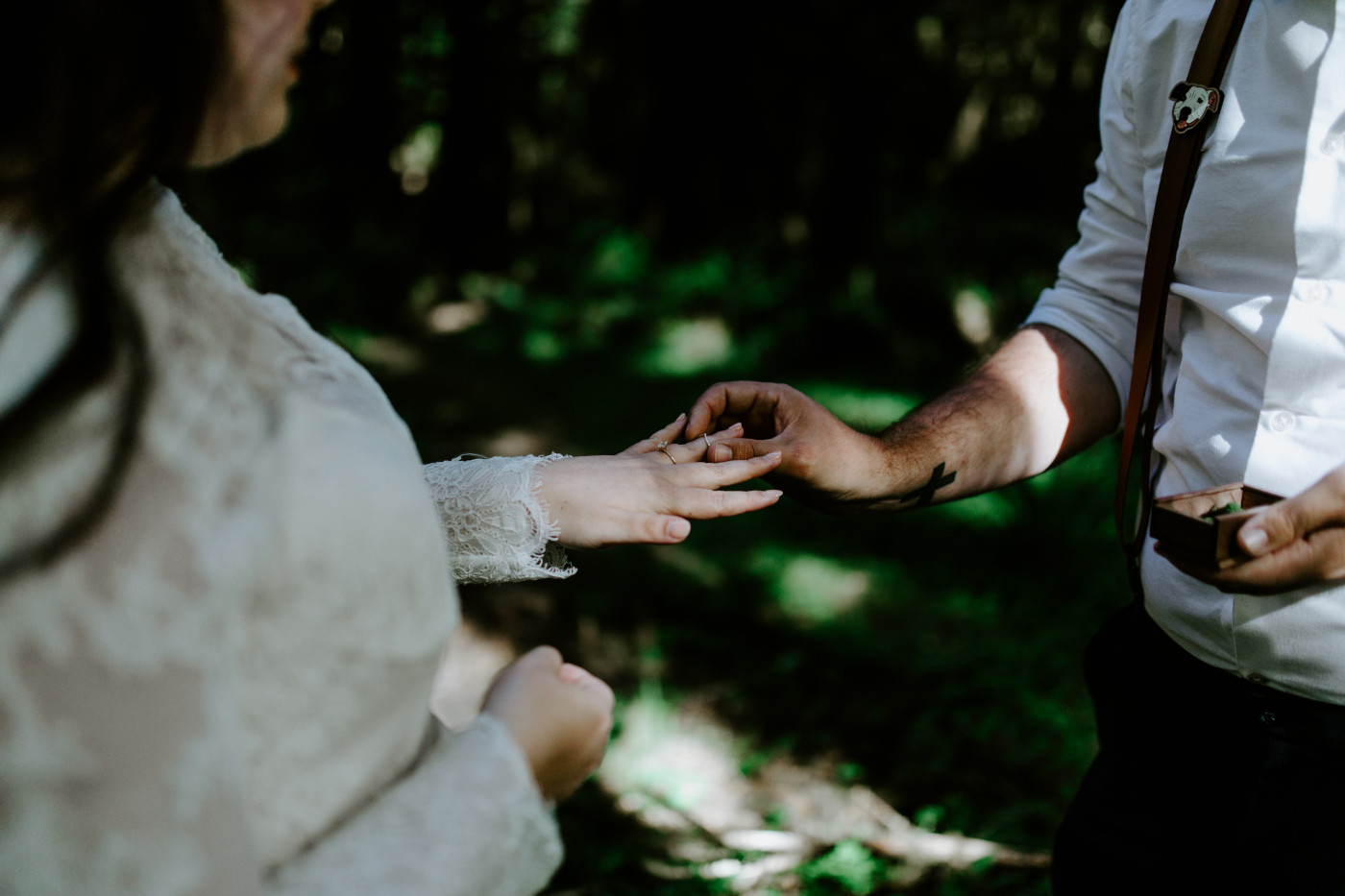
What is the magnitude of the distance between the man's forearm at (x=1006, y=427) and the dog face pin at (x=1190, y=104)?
0.57 metres

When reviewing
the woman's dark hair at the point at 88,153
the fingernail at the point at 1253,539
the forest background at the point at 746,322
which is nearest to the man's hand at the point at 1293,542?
the fingernail at the point at 1253,539

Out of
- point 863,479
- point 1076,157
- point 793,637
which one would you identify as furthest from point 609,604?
point 1076,157

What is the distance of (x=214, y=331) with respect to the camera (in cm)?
100

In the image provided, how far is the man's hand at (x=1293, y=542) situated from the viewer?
141 cm

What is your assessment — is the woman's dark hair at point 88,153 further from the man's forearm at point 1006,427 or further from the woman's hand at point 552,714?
the man's forearm at point 1006,427

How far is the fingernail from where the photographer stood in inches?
55.0

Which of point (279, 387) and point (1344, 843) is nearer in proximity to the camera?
point (279, 387)

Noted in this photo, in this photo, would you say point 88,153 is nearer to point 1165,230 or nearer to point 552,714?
point 552,714

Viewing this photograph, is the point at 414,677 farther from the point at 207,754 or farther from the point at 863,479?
the point at 863,479

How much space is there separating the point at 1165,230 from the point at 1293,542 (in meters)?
0.64

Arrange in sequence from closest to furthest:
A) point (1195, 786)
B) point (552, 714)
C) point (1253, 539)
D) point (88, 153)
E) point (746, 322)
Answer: point (88, 153) < point (552, 714) < point (1253, 539) < point (1195, 786) < point (746, 322)

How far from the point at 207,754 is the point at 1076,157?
43.5 ft

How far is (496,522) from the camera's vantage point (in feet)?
5.65

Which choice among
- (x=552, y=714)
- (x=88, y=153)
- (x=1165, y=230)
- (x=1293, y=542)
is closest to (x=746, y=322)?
(x=1165, y=230)
